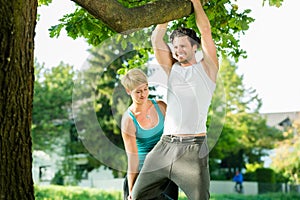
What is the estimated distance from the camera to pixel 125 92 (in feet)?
12.3

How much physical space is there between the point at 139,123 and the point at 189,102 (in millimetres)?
425

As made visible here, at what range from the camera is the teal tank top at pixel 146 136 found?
11.9 ft

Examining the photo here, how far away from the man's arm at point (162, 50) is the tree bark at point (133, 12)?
0.19m

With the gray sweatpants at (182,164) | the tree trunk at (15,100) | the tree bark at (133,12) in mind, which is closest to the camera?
the tree trunk at (15,100)

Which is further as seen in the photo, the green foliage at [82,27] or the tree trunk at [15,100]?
the green foliage at [82,27]

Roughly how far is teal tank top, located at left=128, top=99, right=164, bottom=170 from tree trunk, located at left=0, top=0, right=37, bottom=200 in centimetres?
90

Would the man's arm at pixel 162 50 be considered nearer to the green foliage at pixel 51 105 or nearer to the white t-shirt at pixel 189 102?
the white t-shirt at pixel 189 102

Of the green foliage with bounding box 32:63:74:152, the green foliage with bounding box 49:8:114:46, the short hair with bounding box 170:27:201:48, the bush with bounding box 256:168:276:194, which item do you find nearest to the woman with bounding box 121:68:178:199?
the short hair with bounding box 170:27:201:48

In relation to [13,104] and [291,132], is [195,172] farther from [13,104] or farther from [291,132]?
[291,132]

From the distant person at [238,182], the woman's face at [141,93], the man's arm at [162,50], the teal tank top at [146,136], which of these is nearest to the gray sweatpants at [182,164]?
the teal tank top at [146,136]

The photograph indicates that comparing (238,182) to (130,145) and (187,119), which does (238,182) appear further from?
(187,119)

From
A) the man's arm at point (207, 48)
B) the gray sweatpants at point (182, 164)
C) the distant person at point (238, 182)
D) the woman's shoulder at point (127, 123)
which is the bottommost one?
the distant person at point (238, 182)

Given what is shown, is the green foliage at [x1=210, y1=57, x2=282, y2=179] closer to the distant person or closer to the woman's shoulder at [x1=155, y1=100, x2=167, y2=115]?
the distant person

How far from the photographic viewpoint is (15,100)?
2791 millimetres
